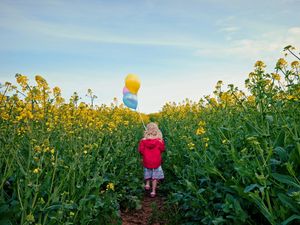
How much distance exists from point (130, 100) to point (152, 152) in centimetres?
401

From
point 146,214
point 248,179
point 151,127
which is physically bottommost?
point 146,214

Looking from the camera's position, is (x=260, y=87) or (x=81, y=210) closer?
(x=260, y=87)

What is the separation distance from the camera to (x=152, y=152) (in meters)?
7.39

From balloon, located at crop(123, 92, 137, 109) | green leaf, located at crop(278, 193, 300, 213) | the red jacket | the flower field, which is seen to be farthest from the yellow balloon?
green leaf, located at crop(278, 193, 300, 213)

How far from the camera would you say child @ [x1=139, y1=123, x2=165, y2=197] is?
7.34m

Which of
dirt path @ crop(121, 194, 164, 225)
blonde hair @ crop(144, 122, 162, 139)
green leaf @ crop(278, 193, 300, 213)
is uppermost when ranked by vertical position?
blonde hair @ crop(144, 122, 162, 139)

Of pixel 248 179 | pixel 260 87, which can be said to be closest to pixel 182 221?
pixel 248 179

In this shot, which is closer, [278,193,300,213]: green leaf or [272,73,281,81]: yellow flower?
[278,193,300,213]: green leaf

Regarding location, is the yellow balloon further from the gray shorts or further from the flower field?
the flower field

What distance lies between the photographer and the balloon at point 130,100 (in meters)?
11.1

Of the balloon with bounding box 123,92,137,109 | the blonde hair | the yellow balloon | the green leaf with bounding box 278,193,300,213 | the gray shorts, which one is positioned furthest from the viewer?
the yellow balloon

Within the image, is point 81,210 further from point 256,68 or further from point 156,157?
point 156,157

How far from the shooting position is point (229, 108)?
5.04m

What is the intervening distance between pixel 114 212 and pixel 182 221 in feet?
3.17
